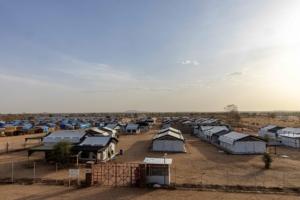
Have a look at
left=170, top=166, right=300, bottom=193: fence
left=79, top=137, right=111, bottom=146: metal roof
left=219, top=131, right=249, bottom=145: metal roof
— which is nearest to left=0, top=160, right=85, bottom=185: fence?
left=79, top=137, right=111, bottom=146: metal roof

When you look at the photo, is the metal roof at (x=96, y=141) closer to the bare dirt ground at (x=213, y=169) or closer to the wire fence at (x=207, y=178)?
the bare dirt ground at (x=213, y=169)

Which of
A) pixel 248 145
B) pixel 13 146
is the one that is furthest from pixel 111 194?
pixel 13 146

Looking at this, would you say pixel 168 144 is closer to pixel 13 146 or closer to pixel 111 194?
pixel 111 194

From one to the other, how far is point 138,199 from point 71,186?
6658 millimetres

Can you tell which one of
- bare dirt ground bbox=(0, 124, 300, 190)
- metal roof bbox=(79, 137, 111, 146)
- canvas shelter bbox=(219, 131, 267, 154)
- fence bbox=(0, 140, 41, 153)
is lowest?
bare dirt ground bbox=(0, 124, 300, 190)

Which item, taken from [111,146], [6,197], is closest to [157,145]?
[111,146]

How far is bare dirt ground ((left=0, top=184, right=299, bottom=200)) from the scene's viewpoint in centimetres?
1706

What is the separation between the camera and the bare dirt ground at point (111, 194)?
17.1 metres

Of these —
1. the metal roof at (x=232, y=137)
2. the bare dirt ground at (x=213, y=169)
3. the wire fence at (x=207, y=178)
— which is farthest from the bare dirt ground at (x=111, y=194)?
the metal roof at (x=232, y=137)

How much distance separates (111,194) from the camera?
17.7 m

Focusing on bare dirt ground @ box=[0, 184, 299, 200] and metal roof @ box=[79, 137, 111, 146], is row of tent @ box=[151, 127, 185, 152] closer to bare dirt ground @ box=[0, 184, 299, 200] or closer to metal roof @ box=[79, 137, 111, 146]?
metal roof @ box=[79, 137, 111, 146]

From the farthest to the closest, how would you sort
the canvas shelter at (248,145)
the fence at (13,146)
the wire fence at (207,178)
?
the fence at (13,146) < the canvas shelter at (248,145) < the wire fence at (207,178)

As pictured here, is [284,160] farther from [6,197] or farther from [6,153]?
[6,153]

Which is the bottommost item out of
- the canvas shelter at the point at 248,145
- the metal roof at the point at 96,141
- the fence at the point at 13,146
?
the fence at the point at 13,146
